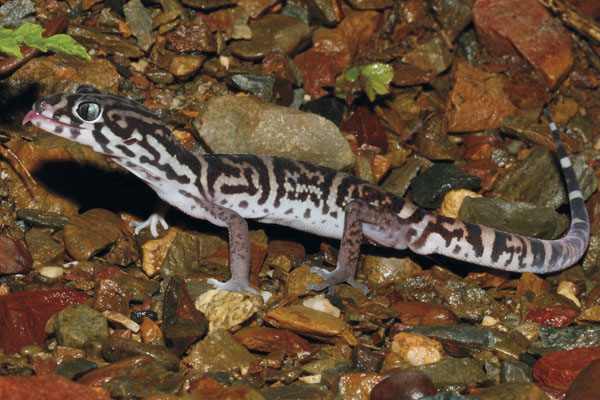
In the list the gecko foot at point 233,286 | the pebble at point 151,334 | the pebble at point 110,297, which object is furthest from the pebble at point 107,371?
the gecko foot at point 233,286

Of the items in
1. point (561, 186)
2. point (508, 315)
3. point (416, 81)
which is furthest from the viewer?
point (416, 81)

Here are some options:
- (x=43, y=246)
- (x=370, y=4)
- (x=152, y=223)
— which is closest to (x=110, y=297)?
(x=43, y=246)

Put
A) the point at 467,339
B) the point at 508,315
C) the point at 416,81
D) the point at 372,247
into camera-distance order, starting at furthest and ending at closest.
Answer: the point at 416,81
the point at 372,247
the point at 508,315
the point at 467,339

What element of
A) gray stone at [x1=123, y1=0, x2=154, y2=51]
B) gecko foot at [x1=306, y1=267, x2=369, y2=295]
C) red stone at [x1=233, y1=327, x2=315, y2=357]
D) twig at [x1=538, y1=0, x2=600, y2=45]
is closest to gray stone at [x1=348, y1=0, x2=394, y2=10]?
twig at [x1=538, y1=0, x2=600, y2=45]

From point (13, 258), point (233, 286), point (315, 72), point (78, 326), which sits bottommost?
point (233, 286)

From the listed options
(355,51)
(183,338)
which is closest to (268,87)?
(355,51)

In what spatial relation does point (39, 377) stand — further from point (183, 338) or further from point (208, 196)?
point (208, 196)

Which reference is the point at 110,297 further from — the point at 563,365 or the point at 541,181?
the point at 541,181
